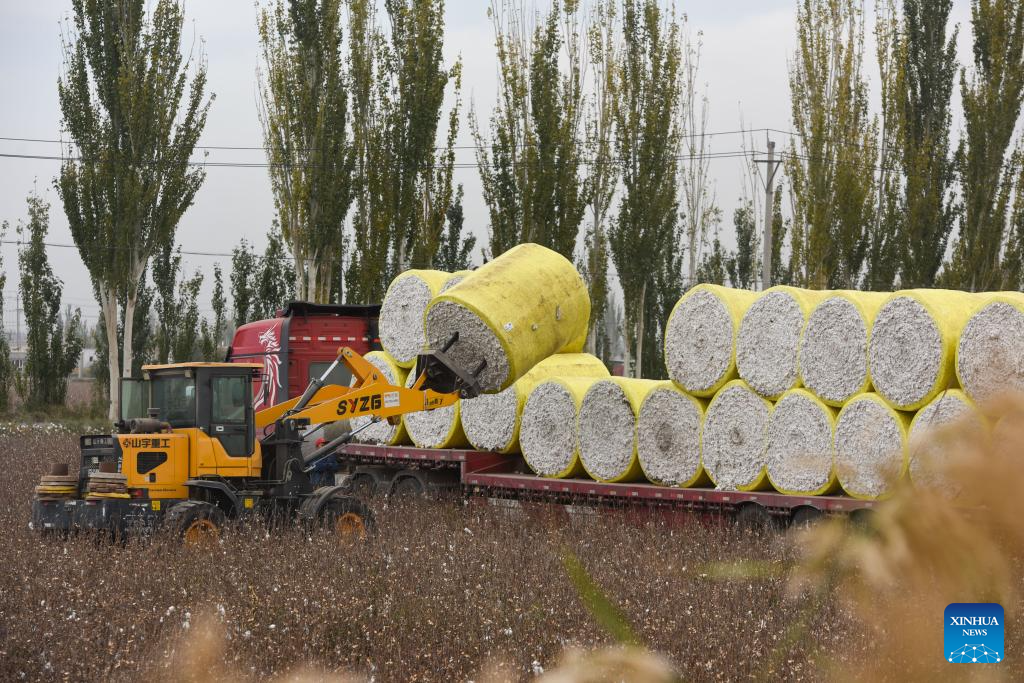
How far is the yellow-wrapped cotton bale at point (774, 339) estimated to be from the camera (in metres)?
9.44

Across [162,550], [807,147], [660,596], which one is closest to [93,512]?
[162,550]

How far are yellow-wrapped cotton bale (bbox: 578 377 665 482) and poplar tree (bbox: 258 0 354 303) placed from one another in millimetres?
13920

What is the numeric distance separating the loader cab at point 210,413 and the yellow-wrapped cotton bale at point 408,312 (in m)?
2.72

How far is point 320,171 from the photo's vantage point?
78.0 ft

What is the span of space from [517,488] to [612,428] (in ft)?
3.83

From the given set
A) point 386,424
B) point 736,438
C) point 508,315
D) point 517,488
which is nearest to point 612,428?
point 517,488

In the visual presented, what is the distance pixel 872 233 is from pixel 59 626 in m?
22.7

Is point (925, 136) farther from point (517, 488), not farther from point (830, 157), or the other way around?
point (517, 488)

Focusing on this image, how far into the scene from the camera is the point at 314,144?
24.0 meters

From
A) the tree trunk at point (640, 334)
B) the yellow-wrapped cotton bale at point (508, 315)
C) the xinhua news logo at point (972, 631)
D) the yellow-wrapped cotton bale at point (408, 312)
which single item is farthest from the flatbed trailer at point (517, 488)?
the tree trunk at point (640, 334)

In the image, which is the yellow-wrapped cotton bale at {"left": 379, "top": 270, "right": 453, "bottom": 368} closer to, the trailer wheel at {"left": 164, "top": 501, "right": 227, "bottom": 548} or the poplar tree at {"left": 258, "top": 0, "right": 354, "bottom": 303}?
the trailer wheel at {"left": 164, "top": 501, "right": 227, "bottom": 548}

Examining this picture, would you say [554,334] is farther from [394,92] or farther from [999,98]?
[999,98]

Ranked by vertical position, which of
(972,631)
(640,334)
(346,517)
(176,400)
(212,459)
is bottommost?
(346,517)

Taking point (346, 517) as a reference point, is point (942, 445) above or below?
above
